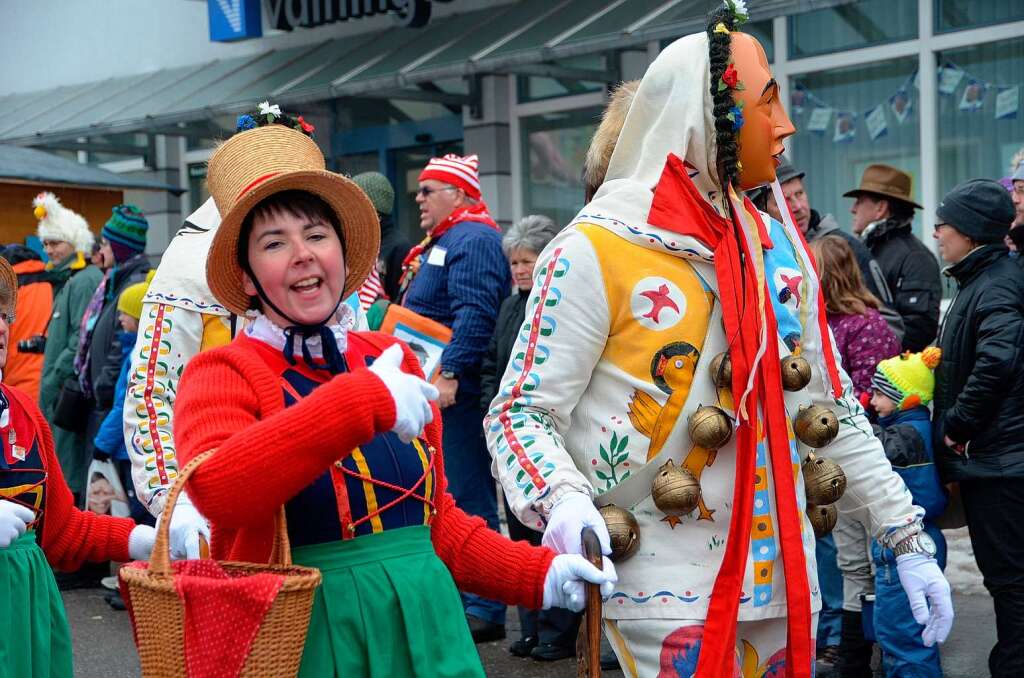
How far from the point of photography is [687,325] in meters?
2.92

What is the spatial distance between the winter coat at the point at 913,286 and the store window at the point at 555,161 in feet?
18.1

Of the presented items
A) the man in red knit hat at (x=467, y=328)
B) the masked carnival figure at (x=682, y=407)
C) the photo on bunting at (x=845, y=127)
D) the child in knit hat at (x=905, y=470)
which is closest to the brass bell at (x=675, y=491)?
the masked carnival figure at (x=682, y=407)

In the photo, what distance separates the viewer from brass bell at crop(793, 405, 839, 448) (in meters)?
3.01

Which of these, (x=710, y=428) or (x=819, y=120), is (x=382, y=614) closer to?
(x=710, y=428)

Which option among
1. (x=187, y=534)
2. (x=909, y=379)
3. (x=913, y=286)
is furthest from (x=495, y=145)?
(x=187, y=534)

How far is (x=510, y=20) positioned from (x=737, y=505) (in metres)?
9.09

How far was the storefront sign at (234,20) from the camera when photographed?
14180mm

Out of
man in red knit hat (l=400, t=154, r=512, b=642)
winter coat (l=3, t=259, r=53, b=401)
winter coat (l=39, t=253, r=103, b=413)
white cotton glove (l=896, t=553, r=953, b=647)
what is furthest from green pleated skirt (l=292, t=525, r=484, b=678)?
winter coat (l=3, t=259, r=53, b=401)

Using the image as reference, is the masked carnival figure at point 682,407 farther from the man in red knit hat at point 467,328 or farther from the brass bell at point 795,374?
the man in red knit hat at point 467,328

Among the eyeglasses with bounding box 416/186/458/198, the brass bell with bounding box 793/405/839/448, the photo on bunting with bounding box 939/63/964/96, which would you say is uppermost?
the photo on bunting with bounding box 939/63/964/96

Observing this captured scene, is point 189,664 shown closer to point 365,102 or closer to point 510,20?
point 510,20

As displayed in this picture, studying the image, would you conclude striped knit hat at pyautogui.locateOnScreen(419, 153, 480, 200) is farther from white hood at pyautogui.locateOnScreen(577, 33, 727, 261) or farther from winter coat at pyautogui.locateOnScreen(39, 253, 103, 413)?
white hood at pyautogui.locateOnScreen(577, 33, 727, 261)

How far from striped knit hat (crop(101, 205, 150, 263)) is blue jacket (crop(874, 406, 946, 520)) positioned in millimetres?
4214

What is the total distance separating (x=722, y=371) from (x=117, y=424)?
4.52 m
